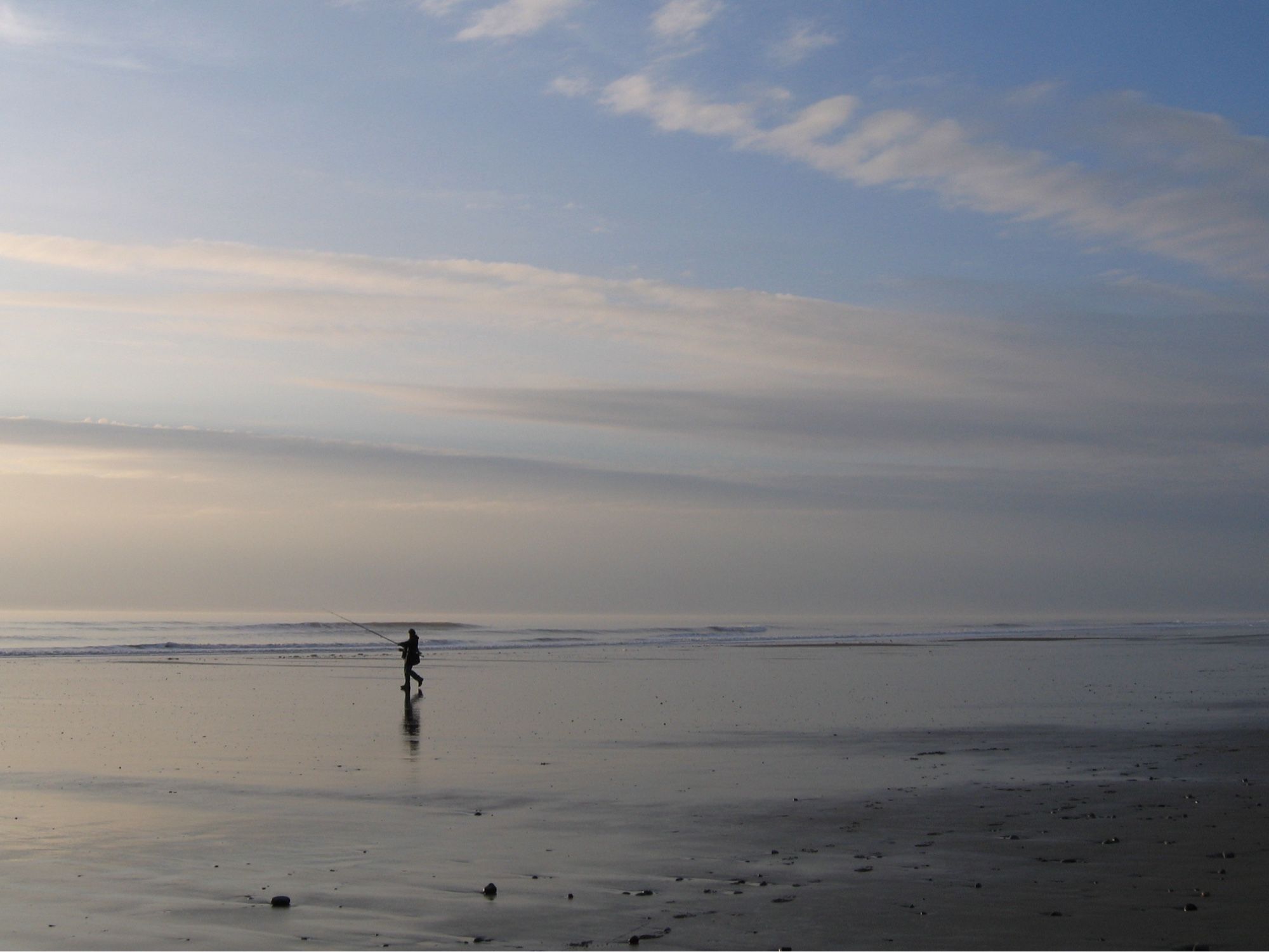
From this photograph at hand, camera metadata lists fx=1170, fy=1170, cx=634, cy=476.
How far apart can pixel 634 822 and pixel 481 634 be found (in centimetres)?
5556

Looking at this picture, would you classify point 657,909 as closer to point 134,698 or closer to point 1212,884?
point 1212,884

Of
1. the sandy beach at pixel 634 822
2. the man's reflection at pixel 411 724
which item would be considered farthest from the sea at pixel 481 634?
the sandy beach at pixel 634 822

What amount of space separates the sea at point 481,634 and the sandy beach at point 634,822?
19.5m

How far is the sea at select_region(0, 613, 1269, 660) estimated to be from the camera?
4822cm

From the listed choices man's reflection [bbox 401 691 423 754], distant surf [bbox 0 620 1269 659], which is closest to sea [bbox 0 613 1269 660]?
distant surf [bbox 0 620 1269 659]

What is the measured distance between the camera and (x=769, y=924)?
27.4ft

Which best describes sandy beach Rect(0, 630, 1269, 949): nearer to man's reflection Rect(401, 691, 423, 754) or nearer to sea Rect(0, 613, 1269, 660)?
man's reflection Rect(401, 691, 423, 754)

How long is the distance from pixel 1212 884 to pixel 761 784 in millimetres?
6076

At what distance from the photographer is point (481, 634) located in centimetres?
6681

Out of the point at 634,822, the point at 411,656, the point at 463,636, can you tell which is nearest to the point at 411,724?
the point at 411,656

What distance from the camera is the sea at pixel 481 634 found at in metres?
48.2

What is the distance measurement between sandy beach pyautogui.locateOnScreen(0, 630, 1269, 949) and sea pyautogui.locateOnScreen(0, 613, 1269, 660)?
19.5m

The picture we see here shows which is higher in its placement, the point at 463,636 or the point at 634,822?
the point at 463,636

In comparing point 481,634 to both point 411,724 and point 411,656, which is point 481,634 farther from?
point 411,724
